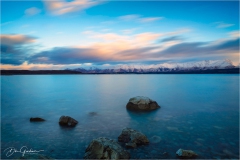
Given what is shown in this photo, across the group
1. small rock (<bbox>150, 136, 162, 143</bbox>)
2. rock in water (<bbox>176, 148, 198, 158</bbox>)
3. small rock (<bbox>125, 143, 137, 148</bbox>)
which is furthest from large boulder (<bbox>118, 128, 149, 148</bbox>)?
rock in water (<bbox>176, 148, 198, 158</bbox>)

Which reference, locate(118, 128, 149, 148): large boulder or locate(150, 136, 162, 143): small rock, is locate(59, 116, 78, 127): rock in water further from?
locate(150, 136, 162, 143): small rock

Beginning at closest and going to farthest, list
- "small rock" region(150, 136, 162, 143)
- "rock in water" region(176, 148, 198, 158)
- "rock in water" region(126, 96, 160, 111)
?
"rock in water" region(176, 148, 198, 158) → "small rock" region(150, 136, 162, 143) → "rock in water" region(126, 96, 160, 111)

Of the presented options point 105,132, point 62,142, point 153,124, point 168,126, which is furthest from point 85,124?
point 168,126

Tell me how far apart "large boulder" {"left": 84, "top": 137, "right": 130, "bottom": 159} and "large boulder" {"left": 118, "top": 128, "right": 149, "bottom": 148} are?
3.72 ft

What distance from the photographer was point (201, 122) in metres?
13.5

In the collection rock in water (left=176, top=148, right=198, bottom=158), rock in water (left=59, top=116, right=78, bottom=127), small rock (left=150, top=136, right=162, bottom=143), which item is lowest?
small rock (left=150, top=136, right=162, bottom=143)

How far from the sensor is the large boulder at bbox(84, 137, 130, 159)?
7.41 metres

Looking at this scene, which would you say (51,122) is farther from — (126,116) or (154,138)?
(154,138)

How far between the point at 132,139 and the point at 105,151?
2203 mm

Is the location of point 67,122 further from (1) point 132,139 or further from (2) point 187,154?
(2) point 187,154

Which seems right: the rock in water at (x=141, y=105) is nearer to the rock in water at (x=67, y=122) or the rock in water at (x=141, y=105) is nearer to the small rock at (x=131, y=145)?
the rock in water at (x=67, y=122)
